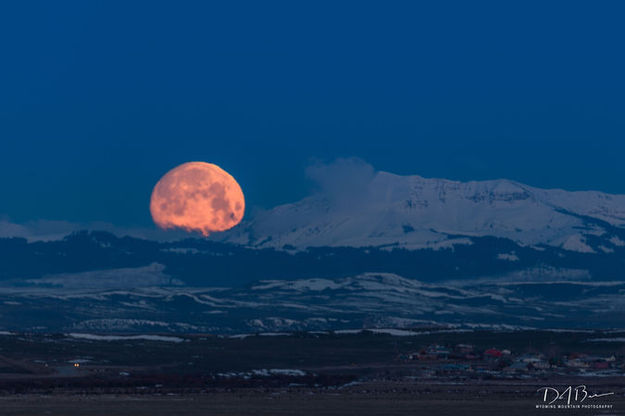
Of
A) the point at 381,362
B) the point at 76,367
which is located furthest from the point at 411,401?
the point at 381,362

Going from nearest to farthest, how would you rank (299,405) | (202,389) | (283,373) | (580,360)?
(299,405), (202,389), (283,373), (580,360)

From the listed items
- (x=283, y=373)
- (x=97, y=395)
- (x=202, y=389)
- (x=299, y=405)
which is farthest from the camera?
(x=283, y=373)

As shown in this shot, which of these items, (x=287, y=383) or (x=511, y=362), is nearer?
(x=287, y=383)

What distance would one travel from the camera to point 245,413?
105375mm

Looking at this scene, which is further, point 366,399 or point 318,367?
point 318,367

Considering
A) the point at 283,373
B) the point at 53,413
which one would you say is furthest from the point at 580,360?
the point at 53,413

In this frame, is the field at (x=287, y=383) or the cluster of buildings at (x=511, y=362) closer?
the field at (x=287, y=383)

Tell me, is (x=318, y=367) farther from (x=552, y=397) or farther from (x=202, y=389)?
(x=552, y=397)

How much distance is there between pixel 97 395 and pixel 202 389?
41.7 feet

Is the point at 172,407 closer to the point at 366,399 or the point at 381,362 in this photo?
the point at 366,399

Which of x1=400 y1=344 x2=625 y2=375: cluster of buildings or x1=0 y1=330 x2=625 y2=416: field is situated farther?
x1=400 y1=344 x2=625 y2=375: cluster of buildings

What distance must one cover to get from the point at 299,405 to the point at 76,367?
61.2 metres

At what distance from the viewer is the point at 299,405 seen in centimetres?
11350

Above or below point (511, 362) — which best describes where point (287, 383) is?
below
